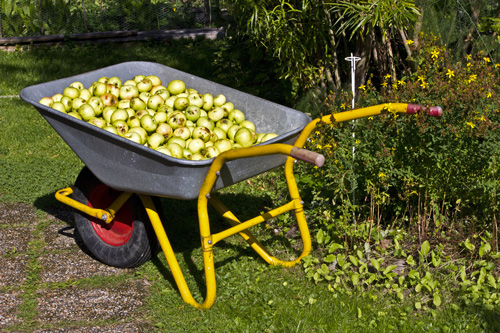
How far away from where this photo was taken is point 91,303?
338cm

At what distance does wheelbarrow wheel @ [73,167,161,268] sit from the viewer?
359cm

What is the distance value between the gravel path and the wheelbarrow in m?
0.19

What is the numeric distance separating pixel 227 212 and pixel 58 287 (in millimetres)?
1126

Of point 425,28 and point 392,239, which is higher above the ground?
point 425,28

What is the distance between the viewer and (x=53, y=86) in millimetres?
3830

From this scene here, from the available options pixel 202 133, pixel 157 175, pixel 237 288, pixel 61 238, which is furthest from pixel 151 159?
pixel 61 238

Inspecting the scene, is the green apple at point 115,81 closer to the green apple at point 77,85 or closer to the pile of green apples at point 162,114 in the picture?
the pile of green apples at point 162,114

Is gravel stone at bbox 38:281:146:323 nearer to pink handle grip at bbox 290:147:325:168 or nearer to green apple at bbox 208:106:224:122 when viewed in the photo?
green apple at bbox 208:106:224:122

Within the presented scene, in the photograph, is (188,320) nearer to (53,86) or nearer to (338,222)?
(338,222)

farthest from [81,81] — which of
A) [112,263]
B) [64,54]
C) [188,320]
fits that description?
[64,54]

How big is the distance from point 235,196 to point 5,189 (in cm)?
199

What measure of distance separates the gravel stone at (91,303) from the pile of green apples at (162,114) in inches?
35.0

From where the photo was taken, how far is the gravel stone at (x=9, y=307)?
10.4 ft

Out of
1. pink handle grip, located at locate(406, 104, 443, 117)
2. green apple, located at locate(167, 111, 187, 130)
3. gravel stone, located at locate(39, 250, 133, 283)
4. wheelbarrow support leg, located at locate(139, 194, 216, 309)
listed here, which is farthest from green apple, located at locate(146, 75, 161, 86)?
pink handle grip, located at locate(406, 104, 443, 117)
